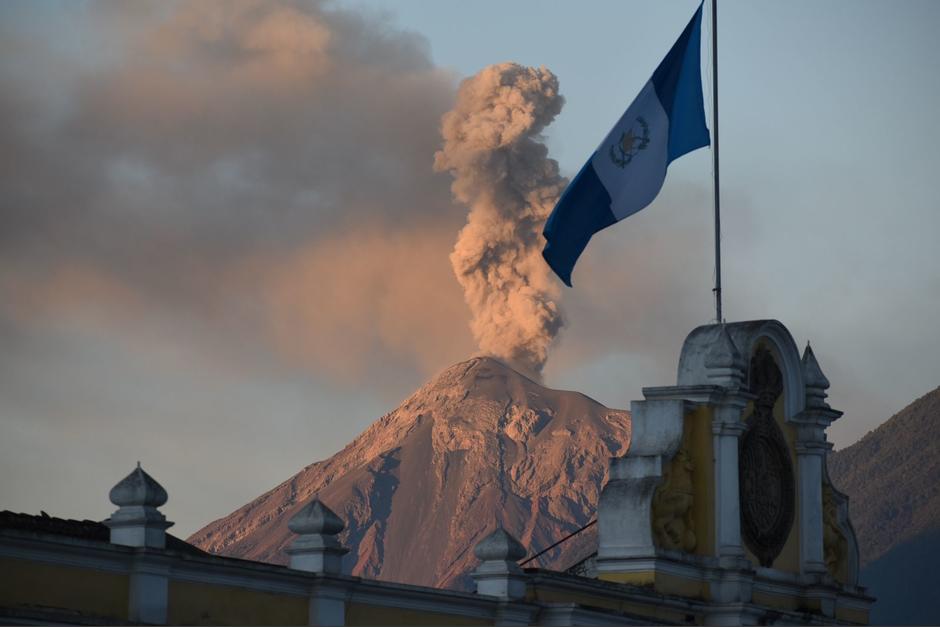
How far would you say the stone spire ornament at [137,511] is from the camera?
2127 centimetres

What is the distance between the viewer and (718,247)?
32.6m

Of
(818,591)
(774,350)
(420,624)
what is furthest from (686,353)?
(420,624)

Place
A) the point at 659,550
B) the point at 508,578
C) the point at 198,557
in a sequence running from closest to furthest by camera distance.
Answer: the point at 198,557 < the point at 508,578 < the point at 659,550

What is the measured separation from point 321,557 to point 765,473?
10.2 metres

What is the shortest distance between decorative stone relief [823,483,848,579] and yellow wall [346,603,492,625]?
9.34m

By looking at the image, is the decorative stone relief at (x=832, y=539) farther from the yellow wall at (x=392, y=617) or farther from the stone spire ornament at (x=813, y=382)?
the yellow wall at (x=392, y=617)

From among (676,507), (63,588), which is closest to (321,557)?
(63,588)

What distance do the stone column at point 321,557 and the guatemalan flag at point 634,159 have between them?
8.32 m

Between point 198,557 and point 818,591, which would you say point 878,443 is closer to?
point 818,591

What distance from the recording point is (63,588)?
20.4 m

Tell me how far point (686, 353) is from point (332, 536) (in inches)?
353

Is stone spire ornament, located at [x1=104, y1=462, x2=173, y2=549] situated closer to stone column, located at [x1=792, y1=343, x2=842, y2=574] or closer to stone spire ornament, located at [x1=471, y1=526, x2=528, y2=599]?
stone spire ornament, located at [x1=471, y1=526, x2=528, y2=599]

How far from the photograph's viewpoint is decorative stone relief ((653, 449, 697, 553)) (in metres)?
29.7

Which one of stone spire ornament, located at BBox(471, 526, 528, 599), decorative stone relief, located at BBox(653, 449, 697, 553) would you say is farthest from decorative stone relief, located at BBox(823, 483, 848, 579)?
stone spire ornament, located at BBox(471, 526, 528, 599)
